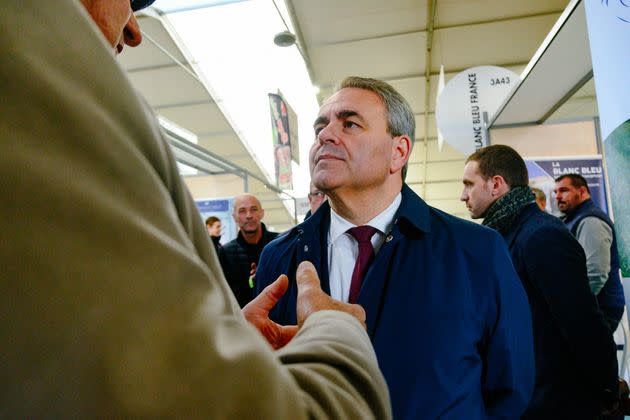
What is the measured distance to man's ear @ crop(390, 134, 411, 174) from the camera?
193 centimetres

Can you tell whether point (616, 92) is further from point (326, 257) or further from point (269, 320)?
point (269, 320)

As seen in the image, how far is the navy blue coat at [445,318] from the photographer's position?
1.37m

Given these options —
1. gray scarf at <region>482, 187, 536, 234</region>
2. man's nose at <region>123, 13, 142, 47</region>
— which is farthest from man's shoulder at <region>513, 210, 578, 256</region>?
man's nose at <region>123, 13, 142, 47</region>

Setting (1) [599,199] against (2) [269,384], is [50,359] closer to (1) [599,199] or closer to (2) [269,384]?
(2) [269,384]

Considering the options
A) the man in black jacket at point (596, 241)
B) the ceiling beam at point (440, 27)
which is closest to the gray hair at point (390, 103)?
the man in black jacket at point (596, 241)

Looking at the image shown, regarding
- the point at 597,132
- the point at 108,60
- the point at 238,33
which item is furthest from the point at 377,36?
the point at 108,60

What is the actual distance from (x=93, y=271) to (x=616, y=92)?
157 centimetres

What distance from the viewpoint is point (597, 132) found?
13.8 feet

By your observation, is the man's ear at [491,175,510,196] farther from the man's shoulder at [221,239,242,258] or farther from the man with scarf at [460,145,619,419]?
the man's shoulder at [221,239,242,258]

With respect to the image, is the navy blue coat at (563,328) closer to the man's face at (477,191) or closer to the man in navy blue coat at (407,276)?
the man's face at (477,191)

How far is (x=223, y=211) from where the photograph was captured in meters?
5.68

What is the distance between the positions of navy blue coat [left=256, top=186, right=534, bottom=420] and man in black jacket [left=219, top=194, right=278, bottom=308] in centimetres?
291

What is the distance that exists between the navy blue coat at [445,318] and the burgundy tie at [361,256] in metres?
0.08

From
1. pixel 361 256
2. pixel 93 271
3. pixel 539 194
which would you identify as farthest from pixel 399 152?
pixel 539 194
